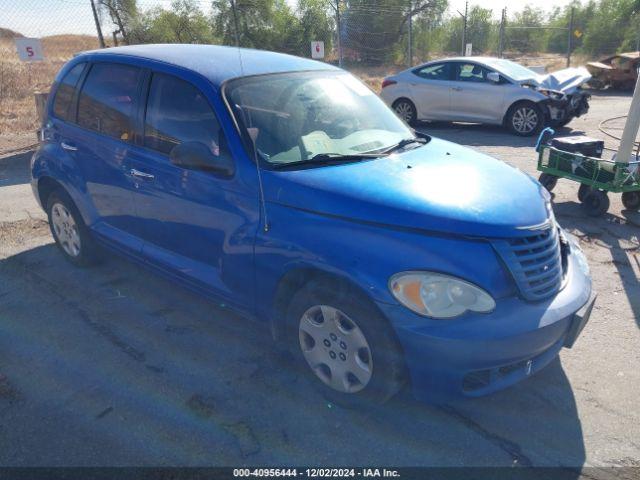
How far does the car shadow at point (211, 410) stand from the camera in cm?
263

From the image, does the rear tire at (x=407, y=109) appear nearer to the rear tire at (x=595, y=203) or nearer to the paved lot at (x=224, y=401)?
the rear tire at (x=595, y=203)

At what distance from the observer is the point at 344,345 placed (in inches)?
110

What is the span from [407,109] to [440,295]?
10247 millimetres

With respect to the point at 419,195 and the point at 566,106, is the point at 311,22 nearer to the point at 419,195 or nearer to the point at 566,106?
the point at 566,106

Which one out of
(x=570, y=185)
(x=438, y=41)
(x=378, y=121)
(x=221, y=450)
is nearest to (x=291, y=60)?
(x=378, y=121)

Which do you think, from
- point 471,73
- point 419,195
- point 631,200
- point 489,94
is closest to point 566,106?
point 489,94

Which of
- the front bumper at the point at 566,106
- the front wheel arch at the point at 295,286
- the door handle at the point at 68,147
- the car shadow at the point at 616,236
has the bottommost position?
the car shadow at the point at 616,236

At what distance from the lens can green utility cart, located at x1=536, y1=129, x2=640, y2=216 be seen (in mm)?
5570

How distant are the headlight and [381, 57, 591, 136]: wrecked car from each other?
908 cm

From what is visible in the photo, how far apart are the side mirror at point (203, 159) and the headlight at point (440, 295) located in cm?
129

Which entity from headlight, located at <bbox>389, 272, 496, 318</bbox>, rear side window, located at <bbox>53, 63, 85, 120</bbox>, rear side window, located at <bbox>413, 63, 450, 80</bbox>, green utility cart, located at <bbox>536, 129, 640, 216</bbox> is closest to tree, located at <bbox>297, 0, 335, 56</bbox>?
rear side window, located at <bbox>413, 63, 450, 80</bbox>

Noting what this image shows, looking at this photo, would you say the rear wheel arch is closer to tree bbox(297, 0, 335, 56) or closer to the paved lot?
the paved lot

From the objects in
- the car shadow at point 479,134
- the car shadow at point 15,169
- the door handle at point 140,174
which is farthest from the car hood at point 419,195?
the car shadow at point 479,134

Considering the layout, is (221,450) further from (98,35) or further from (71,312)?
(98,35)
